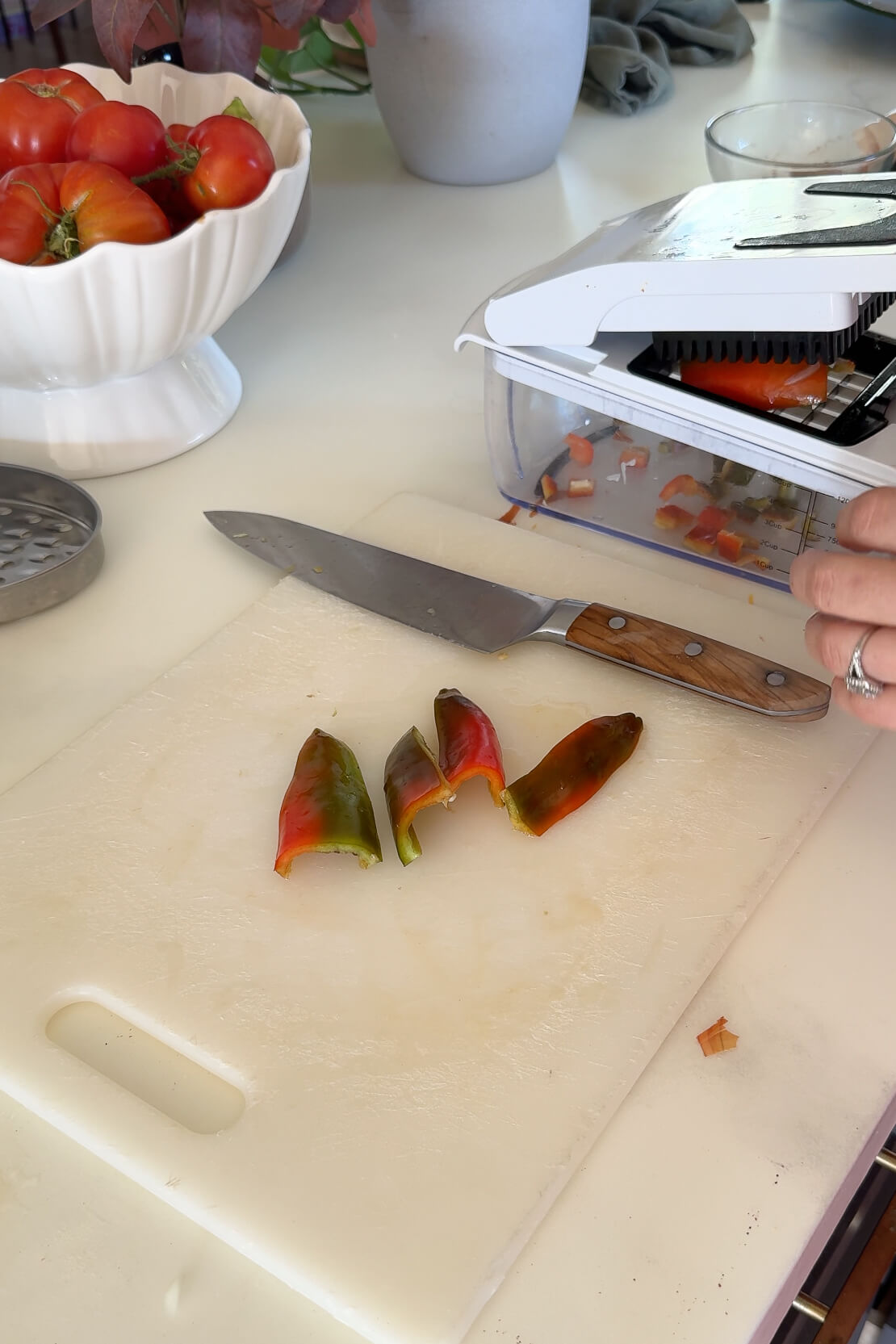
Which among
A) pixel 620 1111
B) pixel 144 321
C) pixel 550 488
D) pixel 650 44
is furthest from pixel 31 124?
pixel 650 44

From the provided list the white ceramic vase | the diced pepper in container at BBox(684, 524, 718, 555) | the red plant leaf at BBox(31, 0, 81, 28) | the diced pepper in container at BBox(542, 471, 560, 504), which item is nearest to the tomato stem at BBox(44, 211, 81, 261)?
the red plant leaf at BBox(31, 0, 81, 28)

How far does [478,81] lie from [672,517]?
2.20 ft

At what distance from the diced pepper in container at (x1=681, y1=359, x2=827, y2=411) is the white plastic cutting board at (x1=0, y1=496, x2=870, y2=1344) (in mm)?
140

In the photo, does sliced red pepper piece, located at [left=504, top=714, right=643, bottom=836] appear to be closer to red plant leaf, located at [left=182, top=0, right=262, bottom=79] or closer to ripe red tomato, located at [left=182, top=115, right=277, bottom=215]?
ripe red tomato, located at [left=182, top=115, right=277, bottom=215]

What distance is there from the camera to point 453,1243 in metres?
0.51

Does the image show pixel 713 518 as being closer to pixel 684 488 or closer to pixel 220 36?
pixel 684 488

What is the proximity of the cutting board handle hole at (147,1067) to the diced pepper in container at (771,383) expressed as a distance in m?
0.50

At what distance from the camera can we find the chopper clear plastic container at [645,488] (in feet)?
2.67

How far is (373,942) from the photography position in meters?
0.62

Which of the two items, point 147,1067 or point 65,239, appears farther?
point 65,239

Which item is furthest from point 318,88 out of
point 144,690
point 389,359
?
point 144,690

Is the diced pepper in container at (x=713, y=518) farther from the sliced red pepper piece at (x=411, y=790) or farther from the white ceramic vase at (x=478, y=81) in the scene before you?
the white ceramic vase at (x=478, y=81)

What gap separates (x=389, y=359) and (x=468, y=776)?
1.83ft

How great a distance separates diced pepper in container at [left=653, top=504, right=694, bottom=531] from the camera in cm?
86
